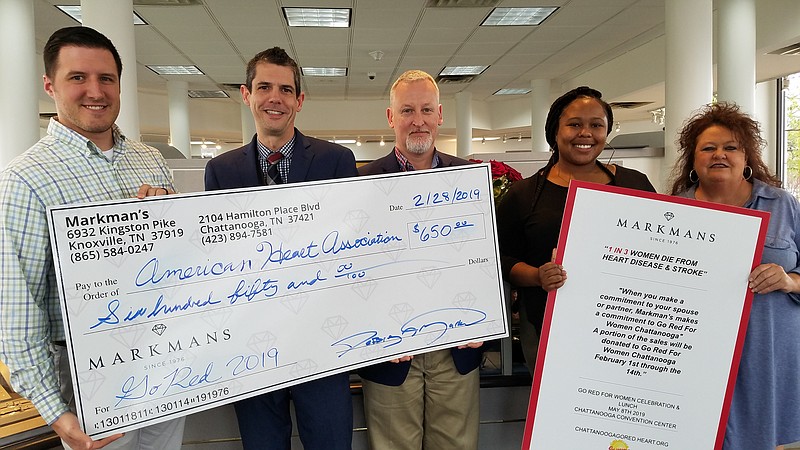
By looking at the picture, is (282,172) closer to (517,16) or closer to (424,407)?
(424,407)

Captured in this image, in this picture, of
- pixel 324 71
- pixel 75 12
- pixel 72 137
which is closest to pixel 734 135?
pixel 72 137

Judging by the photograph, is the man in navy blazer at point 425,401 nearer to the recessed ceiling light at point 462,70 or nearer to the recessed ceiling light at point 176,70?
the recessed ceiling light at point 462,70

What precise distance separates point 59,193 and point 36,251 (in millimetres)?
149

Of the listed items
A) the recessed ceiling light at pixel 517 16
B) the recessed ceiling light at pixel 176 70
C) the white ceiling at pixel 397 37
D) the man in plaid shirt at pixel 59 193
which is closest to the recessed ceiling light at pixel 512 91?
the white ceiling at pixel 397 37

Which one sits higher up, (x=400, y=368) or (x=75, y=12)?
(x=75, y=12)

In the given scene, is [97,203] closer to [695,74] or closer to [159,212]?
[159,212]

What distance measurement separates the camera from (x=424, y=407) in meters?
1.74

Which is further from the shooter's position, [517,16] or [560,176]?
[517,16]

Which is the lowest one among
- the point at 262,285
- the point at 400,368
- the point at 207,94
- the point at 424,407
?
the point at 424,407

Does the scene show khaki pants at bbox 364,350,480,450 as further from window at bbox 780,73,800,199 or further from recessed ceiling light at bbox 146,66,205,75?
window at bbox 780,73,800,199

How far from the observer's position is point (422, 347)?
5.08 feet

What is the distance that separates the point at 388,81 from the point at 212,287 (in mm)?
9659

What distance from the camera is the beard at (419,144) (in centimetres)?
180

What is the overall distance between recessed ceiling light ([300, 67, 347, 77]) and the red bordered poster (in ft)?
27.6
